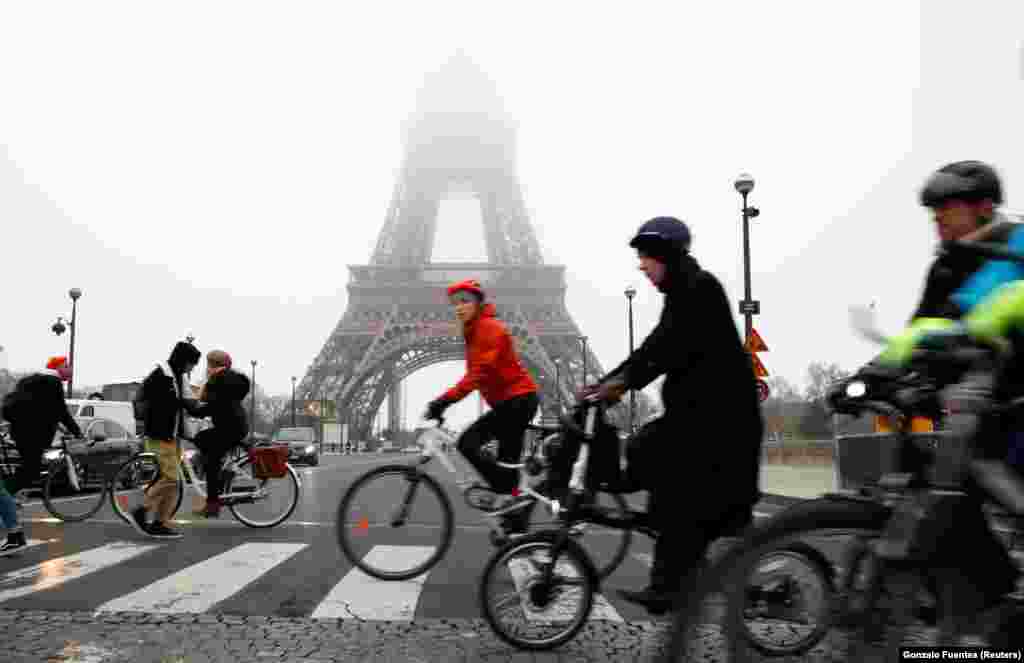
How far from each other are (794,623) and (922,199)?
55.9 inches

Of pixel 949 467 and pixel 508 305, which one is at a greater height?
pixel 508 305

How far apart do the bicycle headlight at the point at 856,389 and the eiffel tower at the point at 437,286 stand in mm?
43065

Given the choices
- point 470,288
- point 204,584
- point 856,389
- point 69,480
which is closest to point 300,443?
point 69,480

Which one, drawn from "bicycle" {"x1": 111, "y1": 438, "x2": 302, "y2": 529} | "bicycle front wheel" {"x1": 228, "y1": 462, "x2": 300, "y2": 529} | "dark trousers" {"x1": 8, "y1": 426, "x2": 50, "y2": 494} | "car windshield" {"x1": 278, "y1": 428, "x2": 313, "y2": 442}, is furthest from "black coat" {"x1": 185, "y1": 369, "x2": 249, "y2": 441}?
"car windshield" {"x1": 278, "y1": 428, "x2": 313, "y2": 442}

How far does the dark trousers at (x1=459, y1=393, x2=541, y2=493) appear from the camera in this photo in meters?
5.07

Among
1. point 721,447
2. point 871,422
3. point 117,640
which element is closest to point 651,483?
point 721,447

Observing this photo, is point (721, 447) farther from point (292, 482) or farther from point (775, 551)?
point (292, 482)

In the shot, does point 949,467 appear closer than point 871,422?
Yes

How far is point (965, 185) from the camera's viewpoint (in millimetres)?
2674

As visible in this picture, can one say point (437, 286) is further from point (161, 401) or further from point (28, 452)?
point (28, 452)

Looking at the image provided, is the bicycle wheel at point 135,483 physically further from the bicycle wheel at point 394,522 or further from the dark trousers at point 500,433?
the dark trousers at point 500,433

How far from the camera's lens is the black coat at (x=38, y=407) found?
7.10 meters

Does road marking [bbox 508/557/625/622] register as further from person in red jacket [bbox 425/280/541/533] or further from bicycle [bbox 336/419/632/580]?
person in red jacket [bbox 425/280/541/533]

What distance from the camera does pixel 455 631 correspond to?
157 inches
